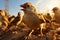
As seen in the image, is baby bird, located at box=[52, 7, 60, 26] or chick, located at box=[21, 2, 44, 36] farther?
baby bird, located at box=[52, 7, 60, 26]

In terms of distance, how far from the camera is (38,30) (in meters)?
13.3

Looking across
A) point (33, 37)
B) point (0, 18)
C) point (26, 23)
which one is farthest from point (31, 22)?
point (0, 18)

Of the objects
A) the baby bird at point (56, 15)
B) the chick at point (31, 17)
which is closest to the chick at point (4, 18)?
the chick at point (31, 17)

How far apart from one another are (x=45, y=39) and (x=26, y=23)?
2917mm

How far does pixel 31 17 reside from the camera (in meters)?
14.2

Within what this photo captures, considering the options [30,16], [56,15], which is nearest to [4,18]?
[30,16]

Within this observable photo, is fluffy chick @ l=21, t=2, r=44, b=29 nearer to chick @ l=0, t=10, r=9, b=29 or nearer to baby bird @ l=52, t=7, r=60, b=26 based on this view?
baby bird @ l=52, t=7, r=60, b=26

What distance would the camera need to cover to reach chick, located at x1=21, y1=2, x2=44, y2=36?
45.8 ft

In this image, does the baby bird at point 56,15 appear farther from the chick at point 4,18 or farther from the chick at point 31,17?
the chick at point 4,18

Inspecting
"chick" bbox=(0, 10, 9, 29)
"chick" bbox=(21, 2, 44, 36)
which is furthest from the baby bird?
"chick" bbox=(0, 10, 9, 29)

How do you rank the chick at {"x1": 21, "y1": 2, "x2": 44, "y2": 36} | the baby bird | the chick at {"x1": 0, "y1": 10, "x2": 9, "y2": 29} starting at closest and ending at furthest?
the chick at {"x1": 21, "y1": 2, "x2": 44, "y2": 36} → the baby bird → the chick at {"x1": 0, "y1": 10, "x2": 9, "y2": 29}

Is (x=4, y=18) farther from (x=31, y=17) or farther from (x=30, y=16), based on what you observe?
(x=31, y=17)

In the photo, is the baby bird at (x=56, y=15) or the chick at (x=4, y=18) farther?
the chick at (x=4, y=18)

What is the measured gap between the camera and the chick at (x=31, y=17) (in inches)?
550
